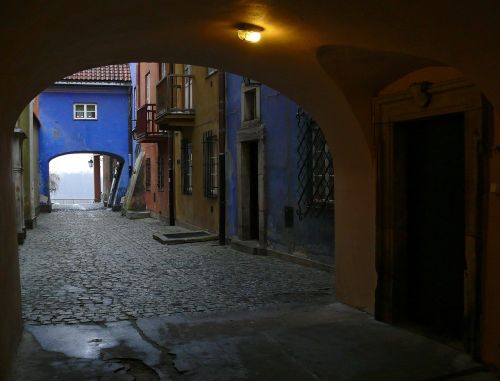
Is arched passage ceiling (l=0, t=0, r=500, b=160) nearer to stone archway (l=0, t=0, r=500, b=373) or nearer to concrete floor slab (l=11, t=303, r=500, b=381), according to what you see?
stone archway (l=0, t=0, r=500, b=373)

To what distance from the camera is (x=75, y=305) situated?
716 centimetres

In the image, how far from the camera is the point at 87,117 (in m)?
29.5

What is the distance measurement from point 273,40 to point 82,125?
1008 inches

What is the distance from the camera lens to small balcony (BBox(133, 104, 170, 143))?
845 inches

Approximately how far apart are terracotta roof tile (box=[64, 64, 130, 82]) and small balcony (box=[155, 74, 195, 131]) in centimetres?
1174

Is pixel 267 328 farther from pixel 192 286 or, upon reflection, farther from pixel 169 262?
pixel 169 262

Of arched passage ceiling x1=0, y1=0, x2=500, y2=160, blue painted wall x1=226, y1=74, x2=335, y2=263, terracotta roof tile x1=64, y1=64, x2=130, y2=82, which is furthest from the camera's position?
terracotta roof tile x1=64, y1=64, x2=130, y2=82

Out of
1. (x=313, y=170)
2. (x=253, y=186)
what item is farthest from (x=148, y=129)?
(x=313, y=170)

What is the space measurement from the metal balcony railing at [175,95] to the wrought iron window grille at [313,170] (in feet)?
24.1

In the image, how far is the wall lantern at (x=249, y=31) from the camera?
4964mm

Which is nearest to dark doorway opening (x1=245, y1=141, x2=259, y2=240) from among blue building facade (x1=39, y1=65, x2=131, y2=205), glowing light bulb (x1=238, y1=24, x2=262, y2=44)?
glowing light bulb (x1=238, y1=24, x2=262, y2=44)

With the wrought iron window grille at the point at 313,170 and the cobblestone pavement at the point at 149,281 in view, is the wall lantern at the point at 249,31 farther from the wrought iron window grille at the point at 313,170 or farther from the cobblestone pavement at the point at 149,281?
the wrought iron window grille at the point at 313,170

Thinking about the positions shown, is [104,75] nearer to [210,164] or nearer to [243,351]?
[210,164]

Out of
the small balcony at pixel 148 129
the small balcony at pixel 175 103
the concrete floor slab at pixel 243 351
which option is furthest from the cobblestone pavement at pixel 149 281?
the small balcony at pixel 148 129
